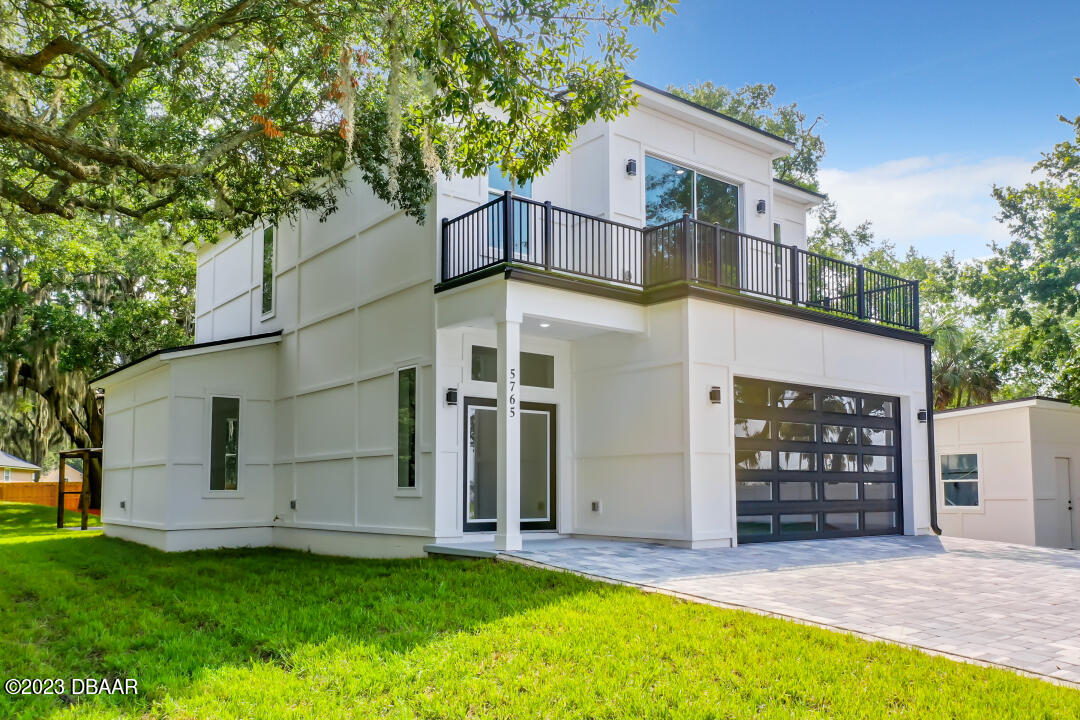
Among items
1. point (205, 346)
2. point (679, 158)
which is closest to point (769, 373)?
point (679, 158)

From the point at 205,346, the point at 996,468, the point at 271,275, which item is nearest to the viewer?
the point at 205,346

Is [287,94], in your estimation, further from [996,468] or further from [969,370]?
[969,370]

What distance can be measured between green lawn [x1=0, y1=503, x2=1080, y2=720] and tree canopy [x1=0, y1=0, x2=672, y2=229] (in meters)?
4.59

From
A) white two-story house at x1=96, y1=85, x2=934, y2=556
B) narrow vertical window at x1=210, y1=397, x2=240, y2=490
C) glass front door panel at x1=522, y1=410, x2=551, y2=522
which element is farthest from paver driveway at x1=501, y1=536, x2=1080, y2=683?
narrow vertical window at x1=210, y1=397, x2=240, y2=490

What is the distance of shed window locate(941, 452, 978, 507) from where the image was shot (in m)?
18.0

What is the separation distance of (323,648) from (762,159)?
1215 centimetres

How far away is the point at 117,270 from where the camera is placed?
22156mm

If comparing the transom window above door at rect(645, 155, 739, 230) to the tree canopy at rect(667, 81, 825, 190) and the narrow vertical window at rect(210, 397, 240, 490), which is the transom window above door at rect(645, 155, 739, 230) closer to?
the narrow vertical window at rect(210, 397, 240, 490)

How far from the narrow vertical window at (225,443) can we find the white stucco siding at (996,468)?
14681 millimetres

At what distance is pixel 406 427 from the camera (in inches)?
454

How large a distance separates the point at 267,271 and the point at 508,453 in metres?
8.94

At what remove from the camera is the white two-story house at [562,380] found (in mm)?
10930

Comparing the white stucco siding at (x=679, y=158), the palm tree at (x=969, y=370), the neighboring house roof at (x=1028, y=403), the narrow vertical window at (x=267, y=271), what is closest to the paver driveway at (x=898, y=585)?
the white stucco siding at (x=679, y=158)

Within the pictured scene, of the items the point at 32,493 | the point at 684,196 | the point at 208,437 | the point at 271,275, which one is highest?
the point at 684,196
